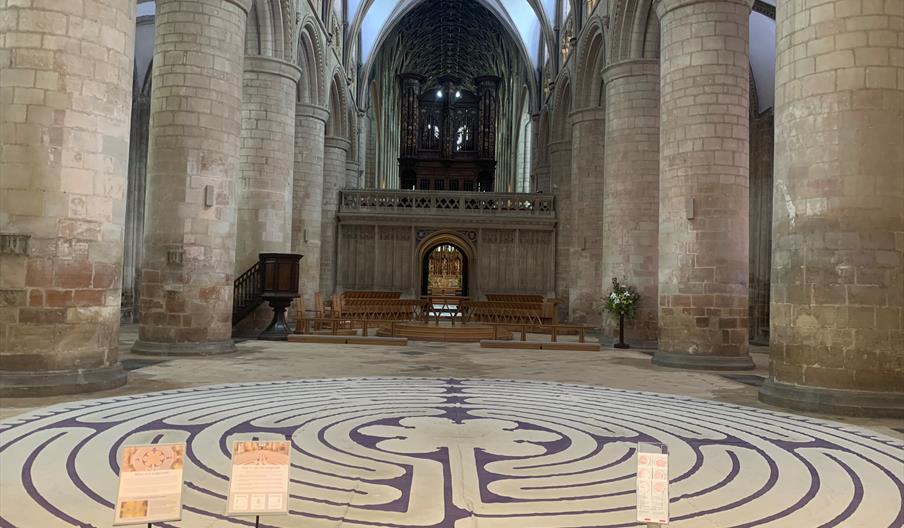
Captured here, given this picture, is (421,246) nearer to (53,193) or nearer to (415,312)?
(415,312)

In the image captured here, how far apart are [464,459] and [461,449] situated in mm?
321

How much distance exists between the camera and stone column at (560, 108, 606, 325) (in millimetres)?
21109

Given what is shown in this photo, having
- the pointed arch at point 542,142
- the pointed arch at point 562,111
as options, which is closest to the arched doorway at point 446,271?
the pointed arch at point 542,142

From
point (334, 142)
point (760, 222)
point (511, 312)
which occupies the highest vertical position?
point (334, 142)

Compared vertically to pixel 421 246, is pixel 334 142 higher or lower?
higher

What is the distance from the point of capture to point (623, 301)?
15852mm

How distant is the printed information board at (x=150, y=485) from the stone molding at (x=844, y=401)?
7308 millimetres

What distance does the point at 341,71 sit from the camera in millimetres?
27234

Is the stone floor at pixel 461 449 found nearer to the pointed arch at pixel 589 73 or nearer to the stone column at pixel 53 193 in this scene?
the stone column at pixel 53 193

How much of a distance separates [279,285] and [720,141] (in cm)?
946

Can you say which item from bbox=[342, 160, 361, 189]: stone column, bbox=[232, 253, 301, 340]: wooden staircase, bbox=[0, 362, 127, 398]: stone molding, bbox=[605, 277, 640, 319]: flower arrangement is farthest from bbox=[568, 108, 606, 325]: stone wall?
bbox=[0, 362, 127, 398]: stone molding

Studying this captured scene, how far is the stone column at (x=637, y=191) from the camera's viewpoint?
1639 centimetres

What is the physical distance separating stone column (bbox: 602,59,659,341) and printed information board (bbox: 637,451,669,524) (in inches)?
535

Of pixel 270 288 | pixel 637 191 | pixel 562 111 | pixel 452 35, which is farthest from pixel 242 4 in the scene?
pixel 452 35
